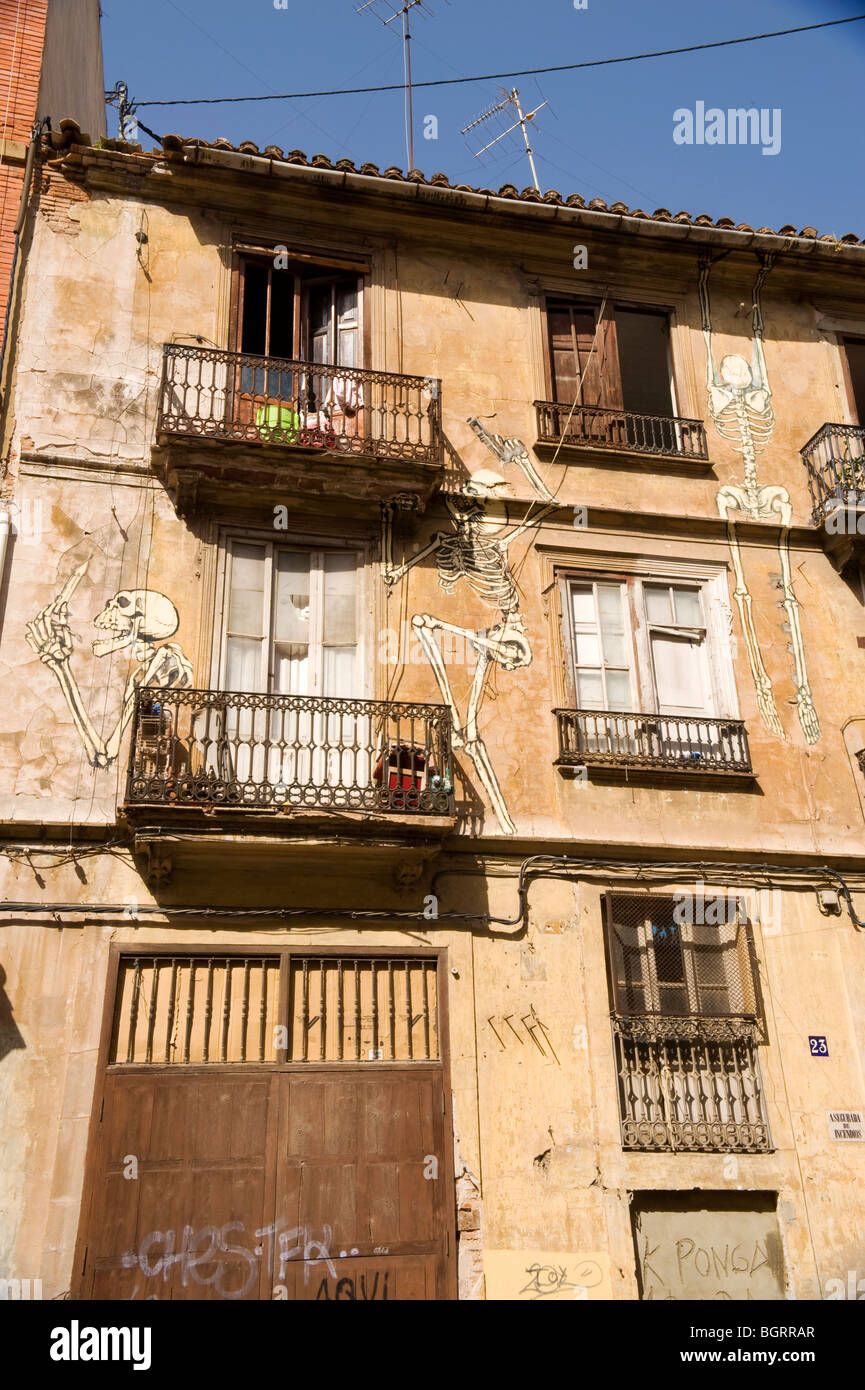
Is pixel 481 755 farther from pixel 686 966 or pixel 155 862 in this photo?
pixel 155 862

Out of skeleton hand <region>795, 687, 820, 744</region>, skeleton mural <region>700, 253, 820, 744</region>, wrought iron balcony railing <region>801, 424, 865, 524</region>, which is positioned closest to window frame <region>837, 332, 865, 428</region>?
wrought iron balcony railing <region>801, 424, 865, 524</region>

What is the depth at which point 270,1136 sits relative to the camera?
9305 millimetres

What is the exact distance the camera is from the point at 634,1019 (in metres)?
10.3

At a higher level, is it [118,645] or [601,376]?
[601,376]

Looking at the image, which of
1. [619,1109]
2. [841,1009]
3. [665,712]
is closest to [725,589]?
[665,712]

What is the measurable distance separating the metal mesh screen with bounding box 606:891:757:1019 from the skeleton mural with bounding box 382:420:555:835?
1.63 m

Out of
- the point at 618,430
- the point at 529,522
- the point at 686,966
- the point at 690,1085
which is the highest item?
the point at 618,430

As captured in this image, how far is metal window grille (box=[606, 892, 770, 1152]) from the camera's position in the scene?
33.1ft

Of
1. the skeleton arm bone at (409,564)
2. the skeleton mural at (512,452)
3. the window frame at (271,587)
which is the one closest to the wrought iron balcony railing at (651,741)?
the window frame at (271,587)

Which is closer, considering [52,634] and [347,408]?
[52,634]

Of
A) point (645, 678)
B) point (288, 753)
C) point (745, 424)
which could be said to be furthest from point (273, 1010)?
point (745, 424)

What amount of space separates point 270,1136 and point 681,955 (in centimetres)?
416

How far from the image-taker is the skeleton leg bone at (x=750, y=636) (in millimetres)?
11977
